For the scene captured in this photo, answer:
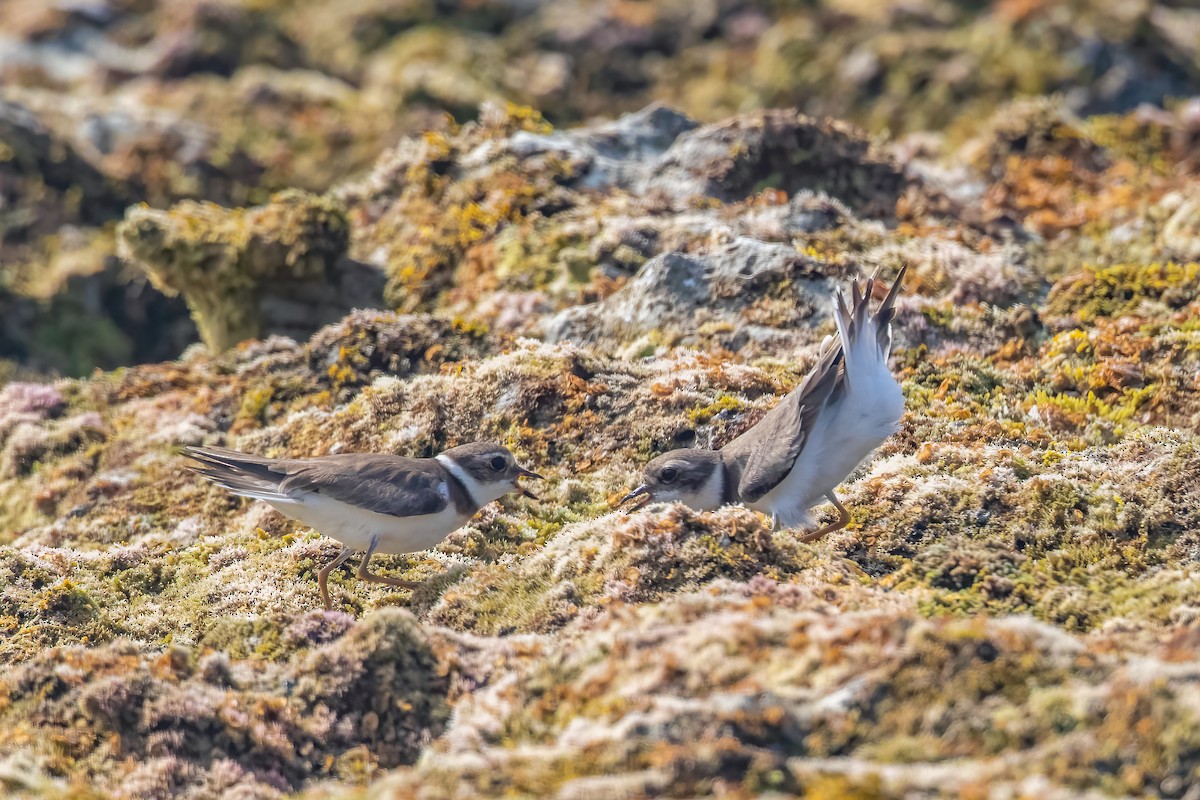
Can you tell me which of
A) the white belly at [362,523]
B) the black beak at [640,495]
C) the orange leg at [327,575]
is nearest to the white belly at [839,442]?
the black beak at [640,495]

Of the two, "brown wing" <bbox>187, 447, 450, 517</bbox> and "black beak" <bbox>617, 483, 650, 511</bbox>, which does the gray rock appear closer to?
"black beak" <bbox>617, 483, 650, 511</bbox>

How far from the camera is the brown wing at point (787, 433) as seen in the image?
45.7ft

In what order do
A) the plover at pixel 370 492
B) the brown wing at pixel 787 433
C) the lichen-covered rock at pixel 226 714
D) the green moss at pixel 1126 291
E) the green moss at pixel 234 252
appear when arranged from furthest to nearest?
the green moss at pixel 234 252, the green moss at pixel 1126 291, the plover at pixel 370 492, the brown wing at pixel 787 433, the lichen-covered rock at pixel 226 714

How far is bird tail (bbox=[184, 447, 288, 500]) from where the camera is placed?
1453 centimetres

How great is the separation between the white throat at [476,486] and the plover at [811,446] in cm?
160

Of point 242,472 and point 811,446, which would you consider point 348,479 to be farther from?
point 811,446

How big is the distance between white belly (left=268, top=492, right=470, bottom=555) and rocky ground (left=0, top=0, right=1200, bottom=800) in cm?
64

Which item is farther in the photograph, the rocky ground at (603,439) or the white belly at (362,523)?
the white belly at (362,523)

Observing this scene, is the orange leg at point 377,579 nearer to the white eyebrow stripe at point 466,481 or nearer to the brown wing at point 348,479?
the brown wing at point 348,479

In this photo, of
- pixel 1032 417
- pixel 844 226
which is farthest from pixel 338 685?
pixel 844 226

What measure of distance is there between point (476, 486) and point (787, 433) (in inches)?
147

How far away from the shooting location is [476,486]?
14938mm

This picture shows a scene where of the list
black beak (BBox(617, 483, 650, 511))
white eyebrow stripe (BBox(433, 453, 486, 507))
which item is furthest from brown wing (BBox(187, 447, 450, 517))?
black beak (BBox(617, 483, 650, 511))

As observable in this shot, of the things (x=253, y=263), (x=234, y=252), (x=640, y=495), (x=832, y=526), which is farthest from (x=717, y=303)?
(x=234, y=252)
